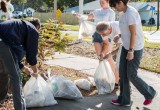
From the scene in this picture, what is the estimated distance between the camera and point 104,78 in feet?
19.6

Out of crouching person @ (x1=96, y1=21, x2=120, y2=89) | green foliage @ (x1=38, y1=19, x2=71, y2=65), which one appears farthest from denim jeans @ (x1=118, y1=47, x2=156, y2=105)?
green foliage @ (x1=38, y1=19, x2=71, y2=65)

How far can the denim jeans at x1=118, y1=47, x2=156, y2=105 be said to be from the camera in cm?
514

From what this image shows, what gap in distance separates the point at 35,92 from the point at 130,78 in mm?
1389

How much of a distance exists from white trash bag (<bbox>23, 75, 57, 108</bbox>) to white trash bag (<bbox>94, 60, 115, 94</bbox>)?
118cm

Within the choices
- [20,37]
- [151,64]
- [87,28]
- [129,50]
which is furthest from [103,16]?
[20,37]

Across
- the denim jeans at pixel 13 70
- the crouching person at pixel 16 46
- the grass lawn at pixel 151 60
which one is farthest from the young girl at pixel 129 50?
the grass lawn at pixel 151 60

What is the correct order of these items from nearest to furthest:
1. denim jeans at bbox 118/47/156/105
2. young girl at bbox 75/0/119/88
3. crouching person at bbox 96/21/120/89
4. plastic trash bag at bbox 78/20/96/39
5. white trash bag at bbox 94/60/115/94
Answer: denim jeans at bbox 118/47/156/105
crouching person at bbox 96/21/120/89
white trash bag at bbox 94/60/115/94
young girl at bbox 75/0/119/88
plastic trash bag at bbox 78/20/96/39

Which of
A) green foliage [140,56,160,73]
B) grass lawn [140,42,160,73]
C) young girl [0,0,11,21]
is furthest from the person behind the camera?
young girl [0,0,11,21]

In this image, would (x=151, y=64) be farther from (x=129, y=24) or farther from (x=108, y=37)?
(x=129, y=24)

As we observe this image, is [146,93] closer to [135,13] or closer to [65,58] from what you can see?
[135,13]

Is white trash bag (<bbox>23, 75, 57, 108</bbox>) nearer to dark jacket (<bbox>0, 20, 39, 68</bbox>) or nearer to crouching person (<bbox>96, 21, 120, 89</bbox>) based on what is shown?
dark jacket (<bbox>0, 20, 39, 68</bbox>)

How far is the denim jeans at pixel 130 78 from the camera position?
5.14 metres

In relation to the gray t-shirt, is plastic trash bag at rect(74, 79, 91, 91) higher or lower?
lower

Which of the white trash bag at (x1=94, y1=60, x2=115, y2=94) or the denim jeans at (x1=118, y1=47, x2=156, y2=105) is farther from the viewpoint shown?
the white trash bag at (x1=94, y1=60, x2=115, y2=94)
